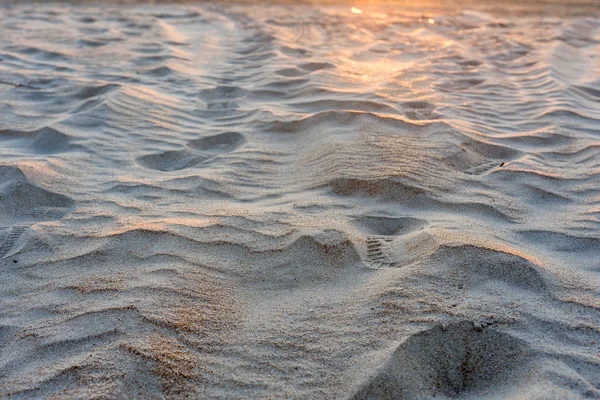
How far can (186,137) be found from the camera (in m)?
3.03

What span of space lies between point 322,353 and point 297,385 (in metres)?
0.13

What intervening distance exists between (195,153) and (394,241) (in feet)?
4.31

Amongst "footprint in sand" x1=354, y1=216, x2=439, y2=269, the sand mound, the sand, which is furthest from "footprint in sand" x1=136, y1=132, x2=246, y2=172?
the sand mound

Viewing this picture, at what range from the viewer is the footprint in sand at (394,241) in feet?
5.94

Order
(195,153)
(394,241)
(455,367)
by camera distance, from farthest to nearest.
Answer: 1. (195,153)
2. (394,241)
3. (455,367)

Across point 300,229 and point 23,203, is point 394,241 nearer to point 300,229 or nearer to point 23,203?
point 300,229

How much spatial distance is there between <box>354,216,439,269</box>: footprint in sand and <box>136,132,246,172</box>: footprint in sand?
1026mm

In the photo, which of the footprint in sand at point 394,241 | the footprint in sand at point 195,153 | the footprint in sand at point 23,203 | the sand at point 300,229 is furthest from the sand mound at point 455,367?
the footprint in sand at point 195,153

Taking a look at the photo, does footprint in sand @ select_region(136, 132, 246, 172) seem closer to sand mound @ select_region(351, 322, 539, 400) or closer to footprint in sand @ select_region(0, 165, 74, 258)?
footprint in sand @ select_region(0, 165, 74, 258)

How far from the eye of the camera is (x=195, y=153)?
9.32ft

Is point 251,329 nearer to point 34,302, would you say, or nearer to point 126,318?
point 126,318

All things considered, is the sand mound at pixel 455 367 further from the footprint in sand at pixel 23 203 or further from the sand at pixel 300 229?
the footprint in sand at pixel 23 203

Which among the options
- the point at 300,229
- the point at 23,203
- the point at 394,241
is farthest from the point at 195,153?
the point at 394,241

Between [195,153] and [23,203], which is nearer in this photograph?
[23,203]
